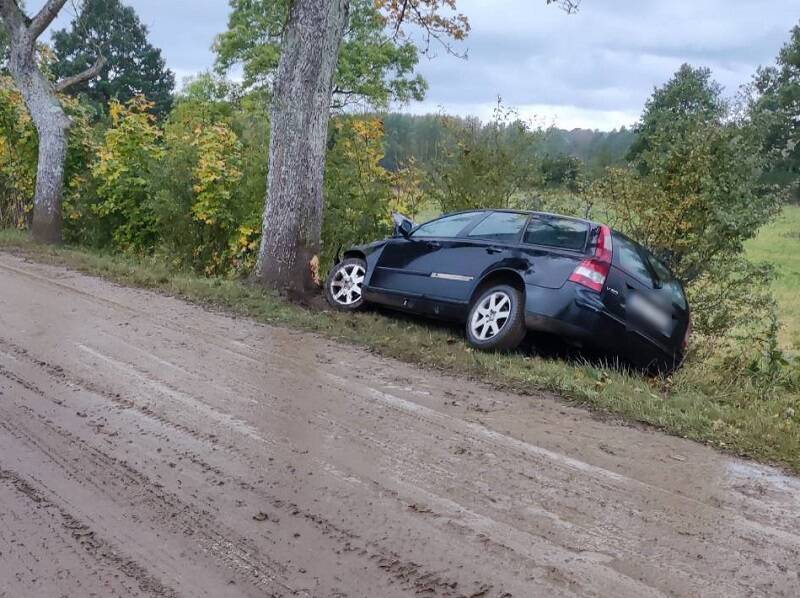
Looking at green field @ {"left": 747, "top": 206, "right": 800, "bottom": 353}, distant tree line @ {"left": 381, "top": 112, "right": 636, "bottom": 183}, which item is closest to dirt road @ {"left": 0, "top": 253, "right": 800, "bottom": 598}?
distant tree line @ {"left": 381, "top": 112, "right": 636, "bottom": 183}

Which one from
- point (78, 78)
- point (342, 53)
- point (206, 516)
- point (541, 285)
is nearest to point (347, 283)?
point (541, 285)

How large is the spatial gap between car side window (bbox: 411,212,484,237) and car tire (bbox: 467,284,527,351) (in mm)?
1190

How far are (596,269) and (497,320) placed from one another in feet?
3.66

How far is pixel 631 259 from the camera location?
7.60 meters

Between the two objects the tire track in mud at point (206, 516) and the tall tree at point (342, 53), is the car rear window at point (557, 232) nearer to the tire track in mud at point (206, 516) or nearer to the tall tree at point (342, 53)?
the tire track in mud at point (206, 516)

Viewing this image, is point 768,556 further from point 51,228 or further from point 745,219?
point 51,228

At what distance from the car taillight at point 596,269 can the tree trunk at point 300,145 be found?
4.19 metres

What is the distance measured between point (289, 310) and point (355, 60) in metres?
29.9

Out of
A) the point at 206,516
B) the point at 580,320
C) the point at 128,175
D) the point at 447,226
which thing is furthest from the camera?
the point at 128,175

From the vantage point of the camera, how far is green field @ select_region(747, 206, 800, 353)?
1331 cm

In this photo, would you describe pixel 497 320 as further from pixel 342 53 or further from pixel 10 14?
pixel 342 53

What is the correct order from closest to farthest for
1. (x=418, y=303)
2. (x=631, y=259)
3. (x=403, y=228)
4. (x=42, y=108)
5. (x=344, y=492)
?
(x=344, y=492) → (x=631, y=259) → (x=418, y=303) → (x=403, y=228) → (x=42, y=108)

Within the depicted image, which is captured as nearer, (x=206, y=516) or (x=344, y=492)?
(x=206, y=516)

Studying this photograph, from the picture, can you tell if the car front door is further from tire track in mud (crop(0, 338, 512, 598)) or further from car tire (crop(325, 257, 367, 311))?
tire track in mud (crop(0, 338, 512, 598))
